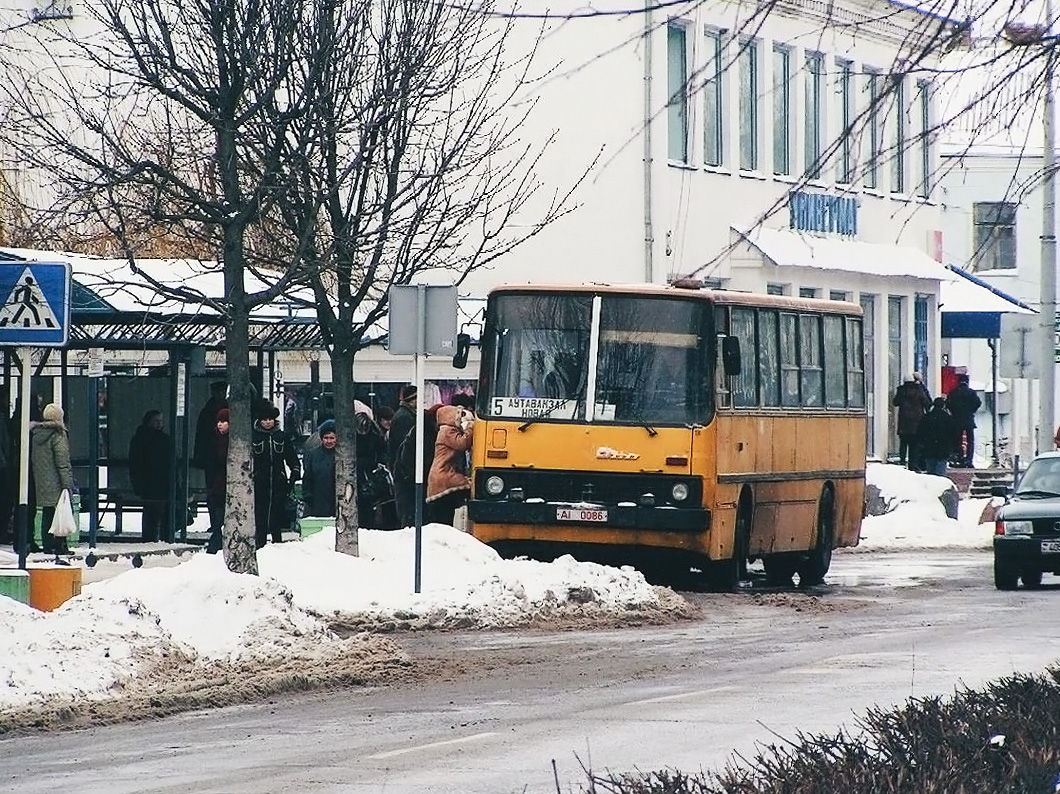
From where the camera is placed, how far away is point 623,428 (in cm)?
2358

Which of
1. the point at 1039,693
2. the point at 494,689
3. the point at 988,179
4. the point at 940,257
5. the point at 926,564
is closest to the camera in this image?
the point at 1039,693

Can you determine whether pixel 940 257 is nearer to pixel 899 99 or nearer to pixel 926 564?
pixel 926 564

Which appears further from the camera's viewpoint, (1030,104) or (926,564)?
(926,564)

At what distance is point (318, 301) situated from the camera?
2434 cm

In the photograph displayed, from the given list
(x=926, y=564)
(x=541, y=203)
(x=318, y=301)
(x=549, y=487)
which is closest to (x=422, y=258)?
(x=318, y=301)

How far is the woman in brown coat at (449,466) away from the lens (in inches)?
1019

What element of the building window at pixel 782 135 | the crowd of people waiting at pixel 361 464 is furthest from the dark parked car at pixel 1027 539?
the building window at pixel 782 135

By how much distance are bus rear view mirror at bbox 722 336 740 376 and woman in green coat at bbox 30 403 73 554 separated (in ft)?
20.8

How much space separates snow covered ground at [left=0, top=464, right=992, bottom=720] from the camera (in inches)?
565

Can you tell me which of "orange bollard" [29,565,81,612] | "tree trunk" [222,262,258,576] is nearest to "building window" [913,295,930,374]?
"tree trunk" [222,262,258,576]

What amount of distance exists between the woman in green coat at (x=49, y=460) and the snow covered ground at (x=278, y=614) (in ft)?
4.18

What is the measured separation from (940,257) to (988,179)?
9.52 meters

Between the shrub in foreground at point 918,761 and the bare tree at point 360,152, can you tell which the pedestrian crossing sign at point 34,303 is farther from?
the shrub in foreground at point 918,761

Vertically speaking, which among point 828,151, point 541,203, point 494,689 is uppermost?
point 541,203
